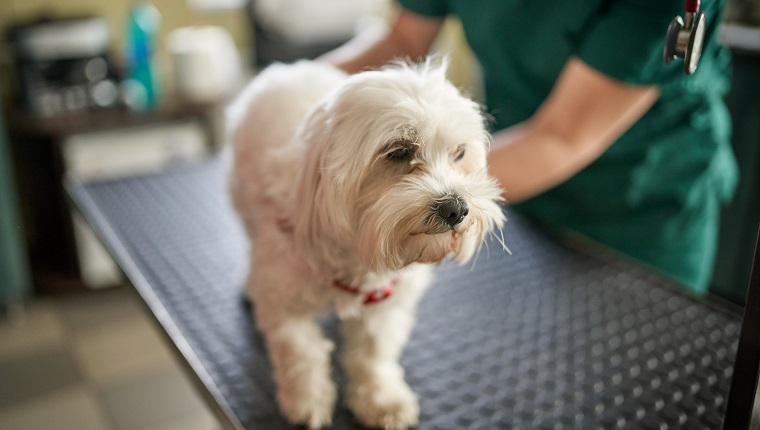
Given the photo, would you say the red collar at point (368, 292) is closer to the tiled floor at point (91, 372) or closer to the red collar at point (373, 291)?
the red collar at point (373, 291)

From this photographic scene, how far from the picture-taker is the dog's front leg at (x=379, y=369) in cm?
87

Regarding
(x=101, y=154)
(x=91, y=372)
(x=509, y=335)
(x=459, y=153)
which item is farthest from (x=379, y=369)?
(x=101, y=154)

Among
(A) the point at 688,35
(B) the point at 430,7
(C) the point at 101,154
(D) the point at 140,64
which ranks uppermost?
(A) the point at 688,35

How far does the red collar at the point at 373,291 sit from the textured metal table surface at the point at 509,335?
0.54ft

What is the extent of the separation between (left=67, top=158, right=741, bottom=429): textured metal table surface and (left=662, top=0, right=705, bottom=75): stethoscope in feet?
1.60

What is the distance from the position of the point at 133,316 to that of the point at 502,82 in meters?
1.98

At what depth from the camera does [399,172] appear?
740 millimetres

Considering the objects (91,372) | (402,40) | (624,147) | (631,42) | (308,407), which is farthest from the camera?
(91,372)

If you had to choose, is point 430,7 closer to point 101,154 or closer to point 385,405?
point 385,405

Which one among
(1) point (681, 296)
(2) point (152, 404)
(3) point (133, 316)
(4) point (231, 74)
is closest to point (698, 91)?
(1) point (681, 296)

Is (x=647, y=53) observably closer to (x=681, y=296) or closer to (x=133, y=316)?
(x=681, y=296)

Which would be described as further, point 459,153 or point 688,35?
point 459,153

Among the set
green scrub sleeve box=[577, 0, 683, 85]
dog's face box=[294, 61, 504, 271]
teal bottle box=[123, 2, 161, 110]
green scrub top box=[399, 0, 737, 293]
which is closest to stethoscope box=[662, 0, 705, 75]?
dog's face box=[294, 61, 504, 271]

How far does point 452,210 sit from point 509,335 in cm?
44
